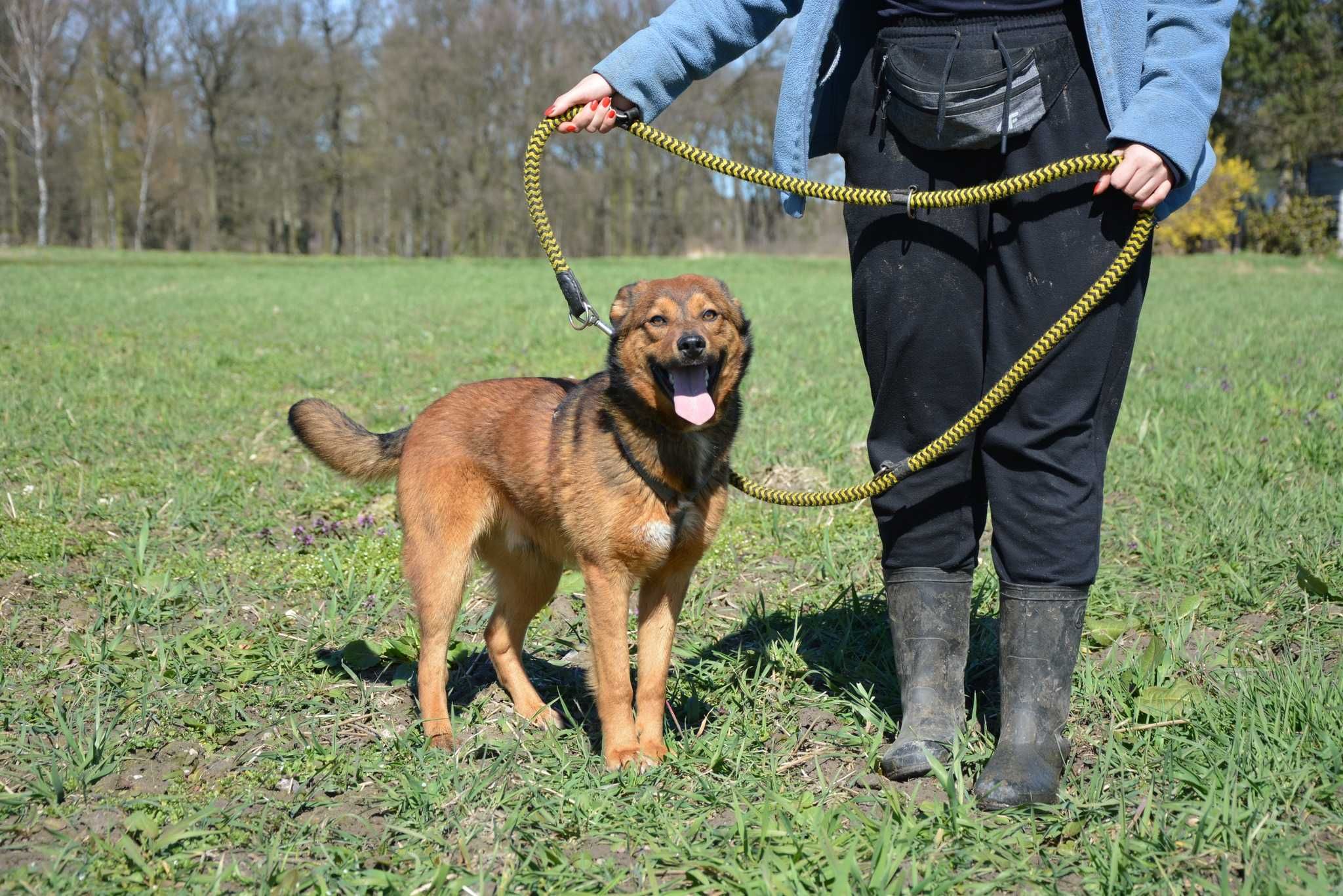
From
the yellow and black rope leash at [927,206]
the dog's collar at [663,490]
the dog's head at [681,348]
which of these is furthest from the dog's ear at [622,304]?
the dog's collar at [663,490]

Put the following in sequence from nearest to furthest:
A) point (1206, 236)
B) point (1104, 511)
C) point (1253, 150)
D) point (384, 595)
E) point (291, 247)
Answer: point (384, 595) → point (1104, 511) → point (1206, 236) → point (1253, 150) → point (291, 247)

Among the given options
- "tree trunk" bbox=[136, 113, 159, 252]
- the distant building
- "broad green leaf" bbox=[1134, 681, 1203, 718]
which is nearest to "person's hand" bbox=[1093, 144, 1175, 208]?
"broad green leaf" bbox=[1134, 681, 1203, 718]

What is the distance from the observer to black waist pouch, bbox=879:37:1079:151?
8.81 feet

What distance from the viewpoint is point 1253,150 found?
45094mm

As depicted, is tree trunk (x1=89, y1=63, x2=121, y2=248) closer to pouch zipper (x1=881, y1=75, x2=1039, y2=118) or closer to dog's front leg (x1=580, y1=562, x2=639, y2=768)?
dog's front leg (x1=580, y1=562, x2=639, y2=768)

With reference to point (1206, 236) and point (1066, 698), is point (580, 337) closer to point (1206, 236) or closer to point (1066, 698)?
point (1066, 698)

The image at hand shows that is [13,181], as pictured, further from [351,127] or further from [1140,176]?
[1140,176]

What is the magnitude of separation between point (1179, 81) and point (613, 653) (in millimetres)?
2142

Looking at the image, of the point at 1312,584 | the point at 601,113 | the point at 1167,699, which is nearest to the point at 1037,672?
the point at 1167,699

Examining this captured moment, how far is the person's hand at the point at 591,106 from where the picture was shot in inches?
120

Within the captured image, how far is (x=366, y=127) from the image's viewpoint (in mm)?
50156

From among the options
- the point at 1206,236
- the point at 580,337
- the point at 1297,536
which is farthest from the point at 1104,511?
the point at 1206,236

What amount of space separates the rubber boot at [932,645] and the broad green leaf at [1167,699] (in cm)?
52

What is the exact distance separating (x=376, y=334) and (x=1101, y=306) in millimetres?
11602
